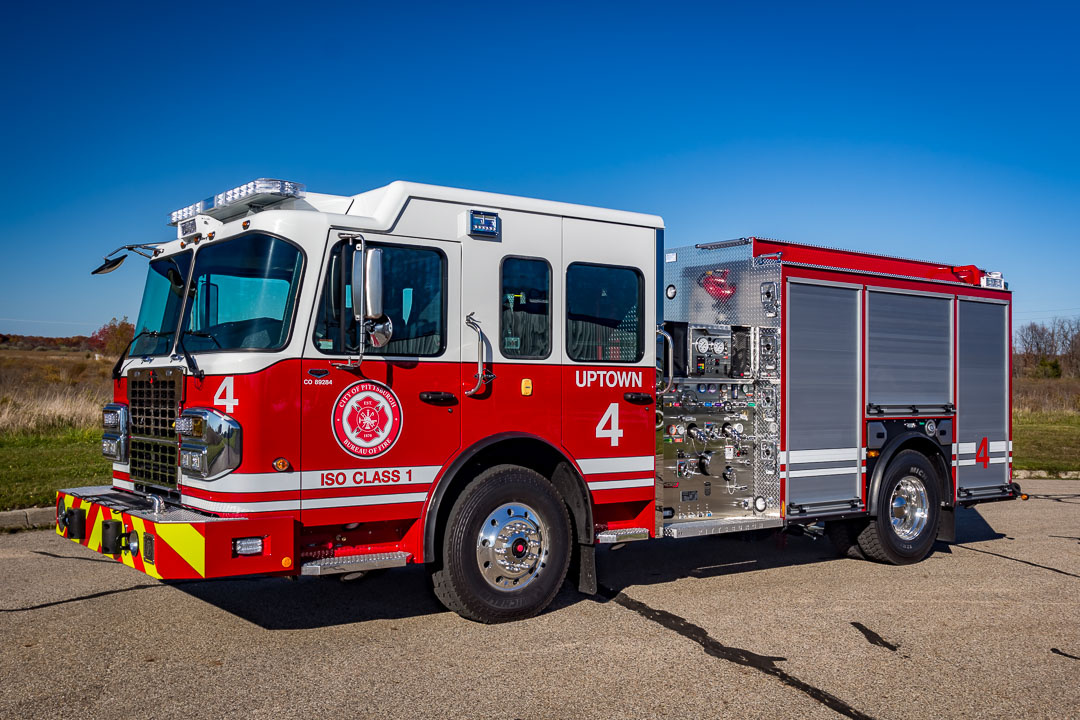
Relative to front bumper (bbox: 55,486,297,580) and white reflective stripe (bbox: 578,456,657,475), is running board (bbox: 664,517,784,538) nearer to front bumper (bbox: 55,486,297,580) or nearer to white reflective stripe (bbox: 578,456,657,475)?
white reflective stripe (bbox: 578,456,657,475)

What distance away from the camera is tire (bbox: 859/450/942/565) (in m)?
8.25

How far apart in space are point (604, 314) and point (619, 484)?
1252 mm

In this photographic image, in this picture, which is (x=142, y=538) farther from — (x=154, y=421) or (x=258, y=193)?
(x=258, y=193)

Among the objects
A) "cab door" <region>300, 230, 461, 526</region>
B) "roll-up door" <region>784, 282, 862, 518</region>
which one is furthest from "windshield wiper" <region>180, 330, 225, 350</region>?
"roll-up door" <region>784, 282, 862, 518</region>

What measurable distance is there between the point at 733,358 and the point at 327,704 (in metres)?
4.32

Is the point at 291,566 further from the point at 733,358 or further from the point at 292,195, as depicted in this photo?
the point at 733,358

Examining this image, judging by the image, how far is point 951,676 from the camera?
5.20 metres

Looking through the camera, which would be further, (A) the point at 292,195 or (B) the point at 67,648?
(A) the point at 292,195

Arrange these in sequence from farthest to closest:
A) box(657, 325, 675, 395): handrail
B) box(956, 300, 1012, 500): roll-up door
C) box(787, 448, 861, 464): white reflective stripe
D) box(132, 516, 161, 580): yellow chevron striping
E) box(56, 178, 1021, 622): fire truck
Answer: box(956, 300, 1012, 500): roll-up door → box(787, 448, 861, 464): white reflective stripe → box(657, 325, 675, 395): handrail → box(56, 178, 1021, 622): fire truck → box(132, 516, 161, 580): yellow chevron striping

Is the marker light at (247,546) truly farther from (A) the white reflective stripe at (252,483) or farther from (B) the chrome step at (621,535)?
(B) the chrome step at (621,535)

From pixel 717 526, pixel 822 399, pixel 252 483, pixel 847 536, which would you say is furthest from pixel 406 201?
pixel 847 536

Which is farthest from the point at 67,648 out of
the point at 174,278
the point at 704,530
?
the point at 704,530

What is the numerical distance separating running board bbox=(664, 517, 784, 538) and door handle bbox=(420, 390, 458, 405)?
205cm

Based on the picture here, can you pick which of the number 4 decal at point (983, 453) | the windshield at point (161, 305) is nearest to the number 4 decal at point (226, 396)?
the windshield at point (161, 305)
